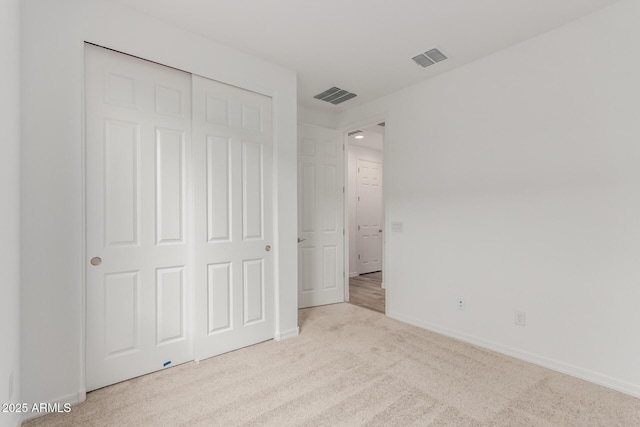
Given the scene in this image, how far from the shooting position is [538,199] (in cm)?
247

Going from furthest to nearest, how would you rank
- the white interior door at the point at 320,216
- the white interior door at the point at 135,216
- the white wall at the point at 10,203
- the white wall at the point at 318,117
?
the white wall at the point at 318,117, the white interior door at the point at 320,216, the white interior door at the point at 135,216, the white wall at the point at 10,203

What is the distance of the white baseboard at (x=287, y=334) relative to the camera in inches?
A: 115

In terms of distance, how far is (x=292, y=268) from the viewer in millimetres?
3082

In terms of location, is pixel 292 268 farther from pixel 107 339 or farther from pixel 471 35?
pixel 471 35

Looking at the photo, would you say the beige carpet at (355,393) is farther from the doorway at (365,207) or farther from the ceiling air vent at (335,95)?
the doorway at (365,207)

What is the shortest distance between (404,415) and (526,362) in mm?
1396

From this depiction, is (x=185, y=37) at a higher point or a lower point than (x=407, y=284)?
higher

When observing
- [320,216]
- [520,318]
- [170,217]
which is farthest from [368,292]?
[170,217]

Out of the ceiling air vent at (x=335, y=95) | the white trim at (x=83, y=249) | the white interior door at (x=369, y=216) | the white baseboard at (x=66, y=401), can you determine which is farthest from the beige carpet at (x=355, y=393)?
the white interior door at (x=369, y=216)

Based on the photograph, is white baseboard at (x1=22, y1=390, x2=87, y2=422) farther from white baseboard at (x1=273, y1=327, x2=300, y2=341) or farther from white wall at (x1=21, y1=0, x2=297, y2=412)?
white baseboard at (x1=273, y1=327, x2=300, y2=341)

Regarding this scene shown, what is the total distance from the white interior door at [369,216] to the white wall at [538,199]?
8.82ft

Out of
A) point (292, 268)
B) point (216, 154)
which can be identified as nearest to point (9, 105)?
point (216, 154)

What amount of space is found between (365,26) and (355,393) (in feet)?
9.03

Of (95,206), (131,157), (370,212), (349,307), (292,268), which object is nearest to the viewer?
(95,206)
